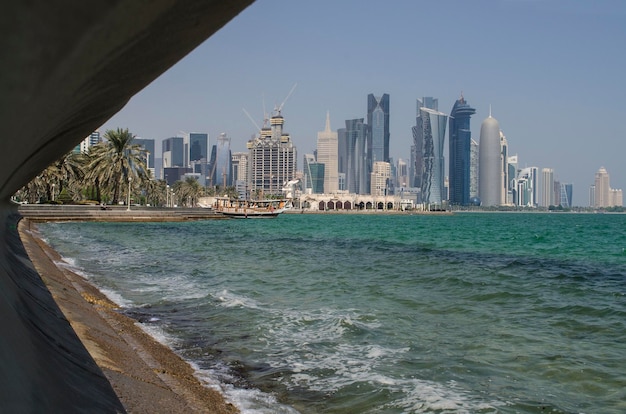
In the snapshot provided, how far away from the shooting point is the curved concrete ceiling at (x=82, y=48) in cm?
136

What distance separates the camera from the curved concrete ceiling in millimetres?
1359

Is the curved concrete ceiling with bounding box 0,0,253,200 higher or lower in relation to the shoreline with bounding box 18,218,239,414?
higher

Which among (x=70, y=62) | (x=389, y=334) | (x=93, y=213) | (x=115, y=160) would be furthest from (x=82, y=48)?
(x=115, y=160)

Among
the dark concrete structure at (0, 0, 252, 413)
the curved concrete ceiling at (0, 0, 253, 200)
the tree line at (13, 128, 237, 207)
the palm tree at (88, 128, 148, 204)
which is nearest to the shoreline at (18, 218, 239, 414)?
the dark concrete structure at (0, 0, 252, 413)

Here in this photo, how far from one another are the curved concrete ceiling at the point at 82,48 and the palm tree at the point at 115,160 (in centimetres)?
6832

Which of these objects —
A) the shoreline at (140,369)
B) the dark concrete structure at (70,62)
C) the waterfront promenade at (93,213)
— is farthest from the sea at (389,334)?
the waterfront promenade at (93,213)

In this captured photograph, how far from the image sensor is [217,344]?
8500 mm

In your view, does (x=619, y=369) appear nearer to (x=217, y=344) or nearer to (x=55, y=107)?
(x=217, y=344)

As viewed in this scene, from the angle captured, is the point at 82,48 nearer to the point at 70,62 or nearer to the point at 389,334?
the point at 70,62

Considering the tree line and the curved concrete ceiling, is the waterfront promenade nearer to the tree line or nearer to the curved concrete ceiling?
the tree line

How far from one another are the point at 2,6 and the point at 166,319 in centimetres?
964

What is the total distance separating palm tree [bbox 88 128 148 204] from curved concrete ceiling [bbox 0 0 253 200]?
68321mm

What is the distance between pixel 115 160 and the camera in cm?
6675

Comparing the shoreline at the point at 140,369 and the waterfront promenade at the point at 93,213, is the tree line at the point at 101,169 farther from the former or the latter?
the shoreline at the point at 140,369
